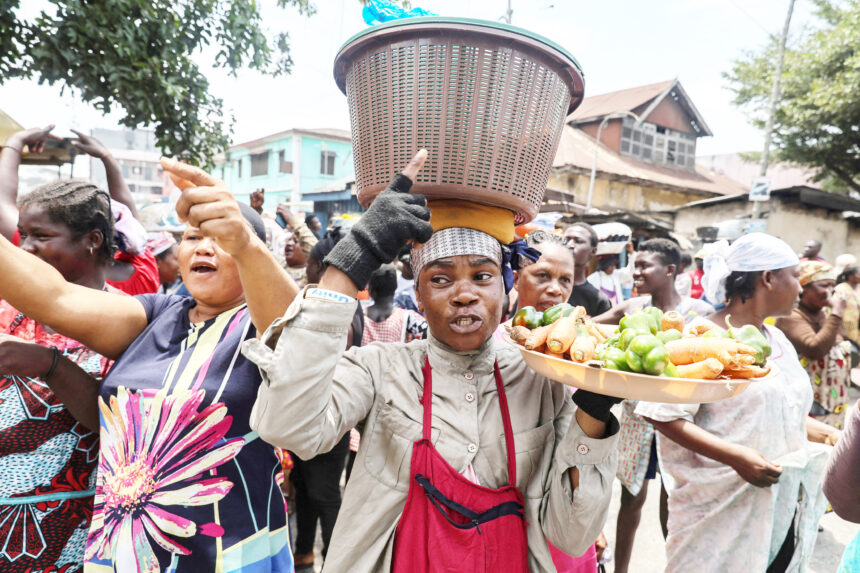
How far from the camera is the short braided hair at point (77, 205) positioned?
2020 mm

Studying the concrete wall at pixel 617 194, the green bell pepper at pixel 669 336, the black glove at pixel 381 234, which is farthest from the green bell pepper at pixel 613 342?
the concrete wall at pixel 617 194

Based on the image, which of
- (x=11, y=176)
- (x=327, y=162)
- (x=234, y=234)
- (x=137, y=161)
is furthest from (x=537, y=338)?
(x=137, y=161)

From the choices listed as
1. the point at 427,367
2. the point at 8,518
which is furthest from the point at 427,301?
the point at 8,518

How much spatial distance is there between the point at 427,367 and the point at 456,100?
85 centimetres

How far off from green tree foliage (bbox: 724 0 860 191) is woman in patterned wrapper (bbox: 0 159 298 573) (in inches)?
776

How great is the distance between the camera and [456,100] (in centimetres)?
145

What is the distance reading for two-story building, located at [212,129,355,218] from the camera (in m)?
27.8

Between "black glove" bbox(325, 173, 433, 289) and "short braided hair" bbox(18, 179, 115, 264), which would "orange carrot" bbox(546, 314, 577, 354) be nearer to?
"black glove" bbox(325, 173, 433, 289)

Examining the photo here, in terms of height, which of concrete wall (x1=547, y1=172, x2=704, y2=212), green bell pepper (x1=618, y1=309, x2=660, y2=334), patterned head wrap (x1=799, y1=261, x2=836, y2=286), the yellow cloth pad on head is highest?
concrete wall (x1=547, y1=172, x2=704, y2=212)

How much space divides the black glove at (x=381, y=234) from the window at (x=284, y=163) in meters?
28.4

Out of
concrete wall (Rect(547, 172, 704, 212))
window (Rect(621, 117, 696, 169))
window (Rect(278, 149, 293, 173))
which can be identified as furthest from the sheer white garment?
window (Rect(278, 149, 293, 173))

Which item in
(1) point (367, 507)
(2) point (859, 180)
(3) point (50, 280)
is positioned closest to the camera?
(1) point (367, 507)

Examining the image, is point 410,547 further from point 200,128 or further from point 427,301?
point 200,128

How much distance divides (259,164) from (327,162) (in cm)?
471
